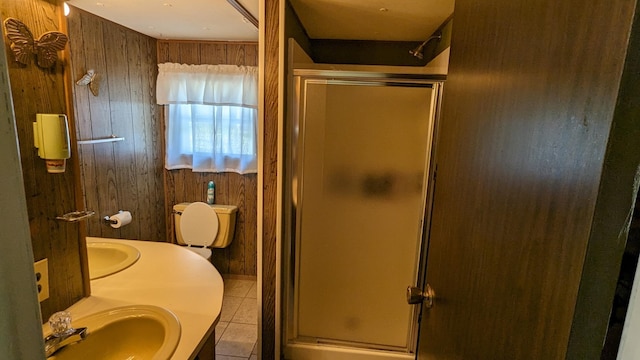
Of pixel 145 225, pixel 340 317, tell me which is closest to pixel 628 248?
pixel 340 317

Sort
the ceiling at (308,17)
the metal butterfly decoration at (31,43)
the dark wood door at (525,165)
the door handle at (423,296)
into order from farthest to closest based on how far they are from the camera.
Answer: the ceiling at (308,17) → the door handle at (423,296) → the metal butterfly decoration at (31,43) → the dark wood door at (525,165)

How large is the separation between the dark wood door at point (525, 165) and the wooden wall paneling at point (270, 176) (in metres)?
1.05

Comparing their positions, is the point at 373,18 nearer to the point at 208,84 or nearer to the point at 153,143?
the point at 208,84

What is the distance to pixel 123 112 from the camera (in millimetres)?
2564

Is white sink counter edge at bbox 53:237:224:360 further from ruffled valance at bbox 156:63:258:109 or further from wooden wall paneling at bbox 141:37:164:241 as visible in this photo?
ruffled valance at bbox 156:63:258:109

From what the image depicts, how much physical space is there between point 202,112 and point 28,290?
2.82m

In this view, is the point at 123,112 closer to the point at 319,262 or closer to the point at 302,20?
the point at 302,20

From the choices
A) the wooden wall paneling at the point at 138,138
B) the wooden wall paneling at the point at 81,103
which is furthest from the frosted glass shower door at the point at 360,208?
the wooden wall paneling at the point at 138,138

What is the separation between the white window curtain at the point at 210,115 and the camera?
291cm

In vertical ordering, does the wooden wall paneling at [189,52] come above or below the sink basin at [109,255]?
above

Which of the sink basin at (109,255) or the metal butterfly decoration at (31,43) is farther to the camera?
the sink basin at (109,255)

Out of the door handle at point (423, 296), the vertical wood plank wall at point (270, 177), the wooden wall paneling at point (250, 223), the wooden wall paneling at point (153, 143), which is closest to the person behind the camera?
the door handle at point (423, 296)

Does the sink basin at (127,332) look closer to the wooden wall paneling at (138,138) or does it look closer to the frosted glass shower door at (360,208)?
the frosted glass shower door at (360,208)

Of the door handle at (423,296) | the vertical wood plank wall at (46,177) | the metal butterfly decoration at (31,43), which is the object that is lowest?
the door handle at (423,296)
